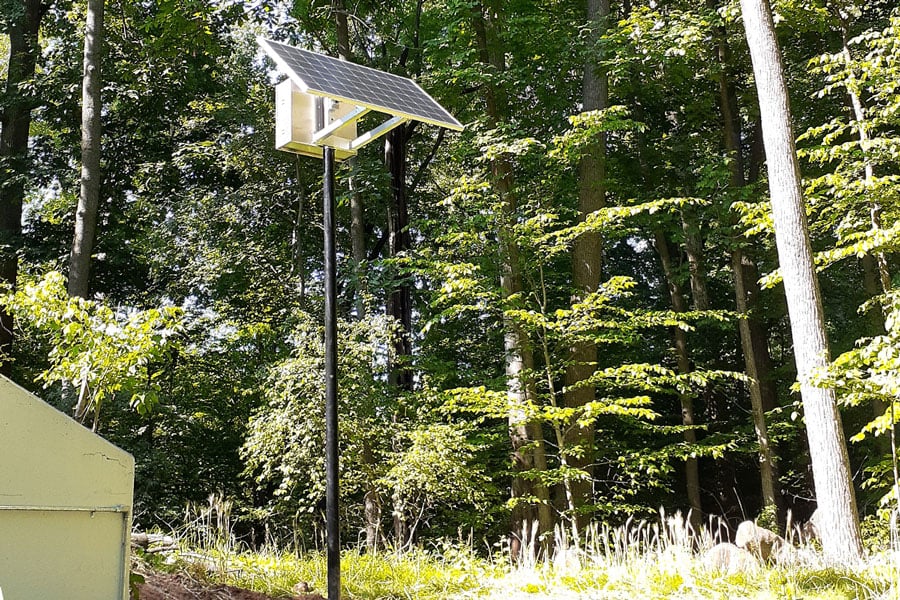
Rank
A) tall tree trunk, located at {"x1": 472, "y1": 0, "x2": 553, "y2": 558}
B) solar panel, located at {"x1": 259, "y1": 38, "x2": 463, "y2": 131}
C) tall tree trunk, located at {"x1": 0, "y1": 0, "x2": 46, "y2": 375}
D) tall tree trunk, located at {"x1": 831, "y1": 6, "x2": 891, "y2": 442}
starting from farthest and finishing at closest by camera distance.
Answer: tall tree trunk, located at {"x1": 0, "y1": 0, "x2": 46, "y2": 375} → tall tree trunk, located at {"x1": 472, "y1": 0, "x2": 553, "y2": 558} → tall tree trunk, located at {"x1": 831, "y1": 6, "x2": 891, "y2": 442} → solar panel, located at {"x1": 259, "y1": 38, "x2": 463, "y2": 131}

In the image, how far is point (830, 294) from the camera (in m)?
13.2

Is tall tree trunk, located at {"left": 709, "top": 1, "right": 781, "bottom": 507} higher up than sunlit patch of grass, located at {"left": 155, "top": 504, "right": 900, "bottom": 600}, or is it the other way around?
tall tree trunk, located at {"left": 709, "top": 1, "right": 781, "bottom": 507}

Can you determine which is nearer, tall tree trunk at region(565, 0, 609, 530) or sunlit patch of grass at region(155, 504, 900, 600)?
sunlit patch of grass at region(155, 504, 900, 600)

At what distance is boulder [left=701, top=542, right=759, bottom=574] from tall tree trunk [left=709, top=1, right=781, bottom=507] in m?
5.56

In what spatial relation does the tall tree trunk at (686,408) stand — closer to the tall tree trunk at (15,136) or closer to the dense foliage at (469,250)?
the dense foliage at (469,250)

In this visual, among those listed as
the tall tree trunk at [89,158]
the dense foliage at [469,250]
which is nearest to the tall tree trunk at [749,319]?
the dense foliage at [469,250]

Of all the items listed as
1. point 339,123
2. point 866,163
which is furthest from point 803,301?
point 339,123

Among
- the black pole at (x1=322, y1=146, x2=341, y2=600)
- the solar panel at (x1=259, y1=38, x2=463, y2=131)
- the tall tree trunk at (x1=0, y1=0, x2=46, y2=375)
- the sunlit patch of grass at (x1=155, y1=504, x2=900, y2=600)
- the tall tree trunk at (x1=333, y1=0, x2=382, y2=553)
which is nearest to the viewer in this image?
the black pole at (x1=322, y1=146, x2=341, y2=600)

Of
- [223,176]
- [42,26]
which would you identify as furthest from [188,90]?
[42,26]

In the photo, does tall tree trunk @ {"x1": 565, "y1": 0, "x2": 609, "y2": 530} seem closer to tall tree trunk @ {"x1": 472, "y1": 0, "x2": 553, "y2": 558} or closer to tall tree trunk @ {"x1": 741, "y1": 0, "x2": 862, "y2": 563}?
tall tree trunk @ {"x1": 472, "y1": 0, "x2": 553, "y2": 558}

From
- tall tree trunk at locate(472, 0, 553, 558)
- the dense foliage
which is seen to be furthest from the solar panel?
tall tree trunk at locate(472, 0, 553, 558)

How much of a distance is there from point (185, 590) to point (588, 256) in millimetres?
6950

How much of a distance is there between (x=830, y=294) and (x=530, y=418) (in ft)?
24.0

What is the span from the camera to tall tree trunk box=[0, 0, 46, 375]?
11578 mm
